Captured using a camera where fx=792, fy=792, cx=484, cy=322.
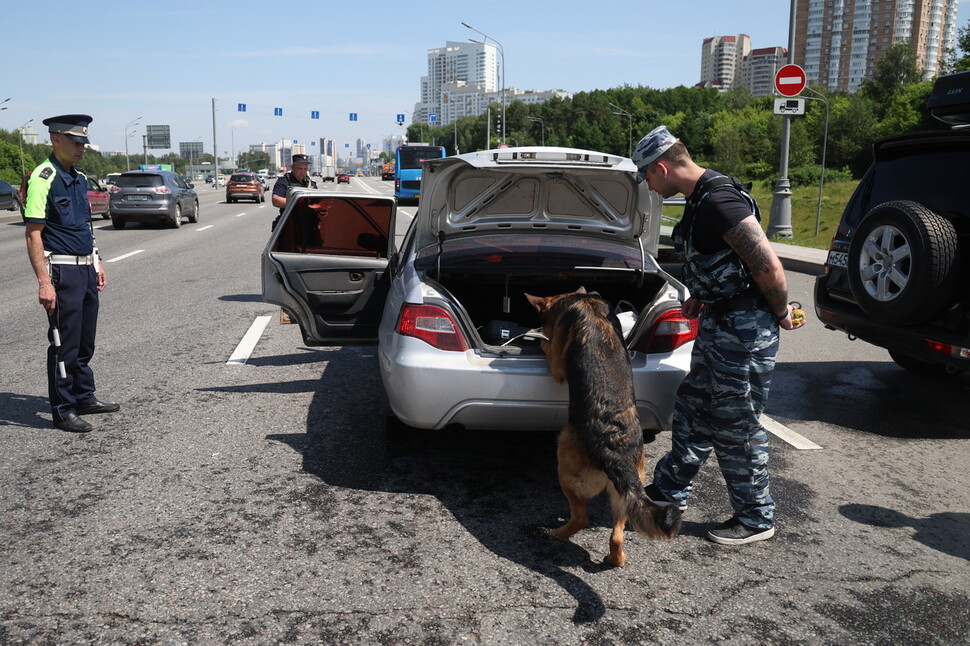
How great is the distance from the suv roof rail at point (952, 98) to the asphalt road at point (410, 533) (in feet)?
7.84

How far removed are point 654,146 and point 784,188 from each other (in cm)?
1537

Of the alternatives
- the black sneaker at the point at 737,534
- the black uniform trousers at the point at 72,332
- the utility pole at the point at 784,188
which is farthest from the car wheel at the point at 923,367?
the utility pole at the point at 784,188

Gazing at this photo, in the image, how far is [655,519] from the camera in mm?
2871

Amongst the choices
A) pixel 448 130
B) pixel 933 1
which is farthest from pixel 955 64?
pixel 448 130

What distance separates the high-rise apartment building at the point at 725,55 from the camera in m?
185

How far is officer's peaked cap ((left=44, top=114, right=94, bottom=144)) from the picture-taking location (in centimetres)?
481

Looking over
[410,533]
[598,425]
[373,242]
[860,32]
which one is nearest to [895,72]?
[860,32]

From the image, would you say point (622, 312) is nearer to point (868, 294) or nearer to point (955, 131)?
point (868, 294)

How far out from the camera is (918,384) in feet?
21.0

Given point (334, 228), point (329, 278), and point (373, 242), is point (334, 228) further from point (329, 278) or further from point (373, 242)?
point (329, 278)

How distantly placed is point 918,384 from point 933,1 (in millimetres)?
133491

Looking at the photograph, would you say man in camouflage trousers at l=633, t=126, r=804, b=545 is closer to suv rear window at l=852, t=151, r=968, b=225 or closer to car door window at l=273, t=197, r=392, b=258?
suv rear window at l=852, t=151, r=968, b=225

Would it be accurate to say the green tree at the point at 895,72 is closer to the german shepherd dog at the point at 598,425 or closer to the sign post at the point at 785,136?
the sign post at the point at 785,136

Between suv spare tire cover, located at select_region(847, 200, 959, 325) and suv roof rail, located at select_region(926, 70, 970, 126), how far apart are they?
1.98 m
